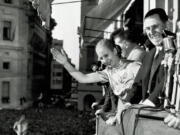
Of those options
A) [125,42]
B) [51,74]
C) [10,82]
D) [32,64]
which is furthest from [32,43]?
[125,42]

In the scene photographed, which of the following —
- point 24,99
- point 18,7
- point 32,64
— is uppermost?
point 18,7

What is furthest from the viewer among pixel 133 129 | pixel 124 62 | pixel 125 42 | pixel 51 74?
pixel 51 74

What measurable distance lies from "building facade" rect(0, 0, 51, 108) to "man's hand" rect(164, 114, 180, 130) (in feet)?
106

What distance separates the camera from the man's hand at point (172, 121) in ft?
6.03

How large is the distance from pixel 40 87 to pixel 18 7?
11.3 metres

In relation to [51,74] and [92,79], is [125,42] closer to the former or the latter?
[92,79]

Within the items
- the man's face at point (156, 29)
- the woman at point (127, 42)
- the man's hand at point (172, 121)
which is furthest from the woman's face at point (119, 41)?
the man's hand at point (172, 121)

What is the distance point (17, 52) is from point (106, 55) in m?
32.2

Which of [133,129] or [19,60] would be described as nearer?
[133,129]

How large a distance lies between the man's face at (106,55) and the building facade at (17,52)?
3124 centimetres

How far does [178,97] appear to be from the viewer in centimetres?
227

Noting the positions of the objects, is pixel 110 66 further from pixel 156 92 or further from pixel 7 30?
pixel 7 30

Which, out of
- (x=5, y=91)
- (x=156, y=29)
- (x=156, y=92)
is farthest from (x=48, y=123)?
(x=156, y=92)

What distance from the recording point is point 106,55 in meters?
2.75
